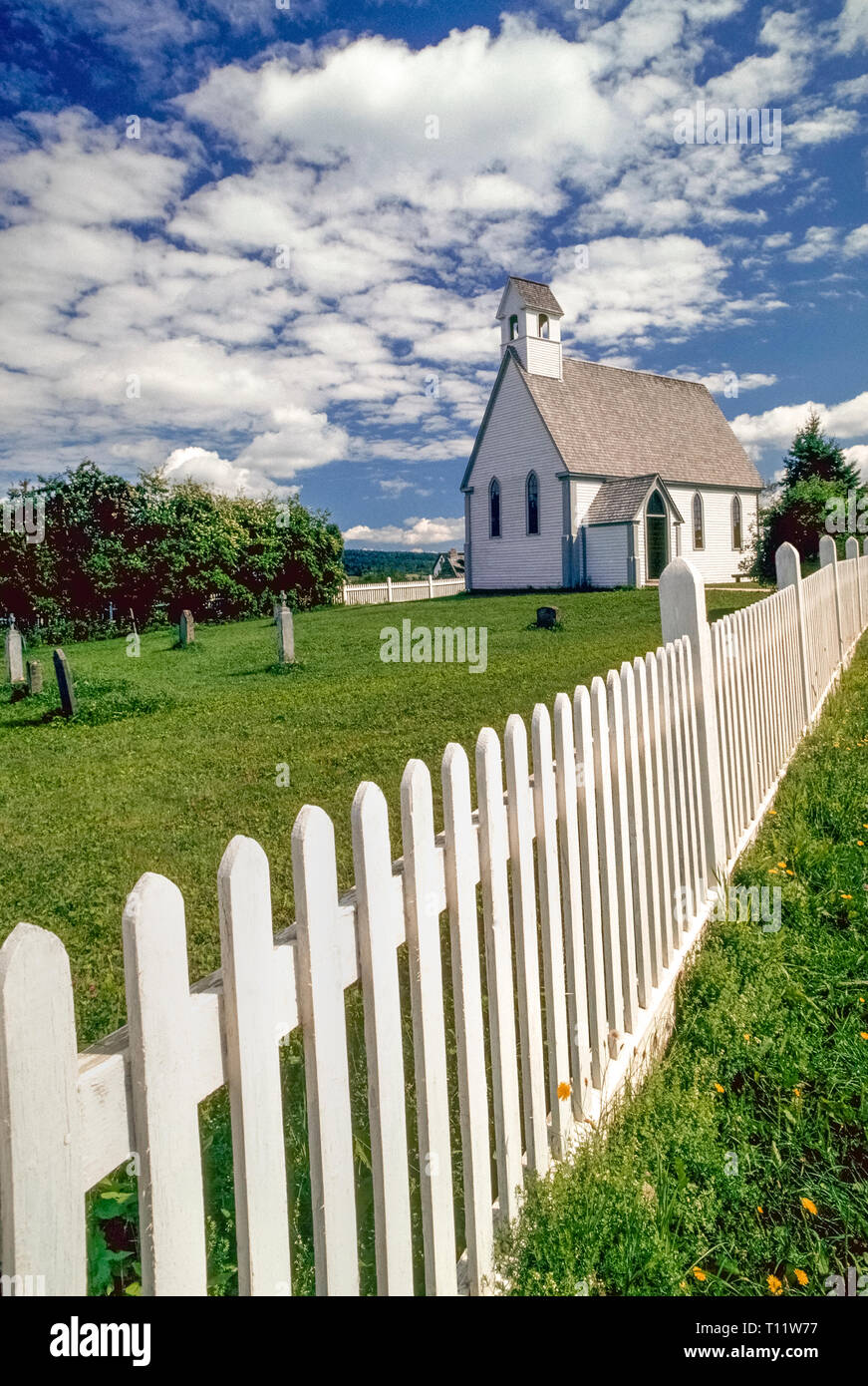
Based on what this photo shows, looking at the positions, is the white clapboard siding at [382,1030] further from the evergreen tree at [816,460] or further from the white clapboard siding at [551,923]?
the evergreen tree at [816,460]

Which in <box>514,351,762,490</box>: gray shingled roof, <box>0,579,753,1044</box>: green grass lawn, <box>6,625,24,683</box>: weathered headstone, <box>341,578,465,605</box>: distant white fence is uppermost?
<box>514,351,762,490</box>: gray shingled roof

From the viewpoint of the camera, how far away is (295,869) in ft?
4.71

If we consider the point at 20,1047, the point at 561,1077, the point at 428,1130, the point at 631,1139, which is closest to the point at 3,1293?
the point at 20,1047

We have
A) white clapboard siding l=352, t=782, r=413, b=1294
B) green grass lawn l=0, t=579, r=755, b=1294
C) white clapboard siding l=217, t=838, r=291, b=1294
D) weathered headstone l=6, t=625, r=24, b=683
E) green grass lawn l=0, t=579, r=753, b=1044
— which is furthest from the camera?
weathered headstone l=6, t=625, r=24, b=683

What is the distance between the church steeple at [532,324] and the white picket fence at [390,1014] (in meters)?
32.8

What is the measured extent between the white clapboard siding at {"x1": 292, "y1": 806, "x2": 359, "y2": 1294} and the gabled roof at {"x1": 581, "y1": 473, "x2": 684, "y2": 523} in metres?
30.7

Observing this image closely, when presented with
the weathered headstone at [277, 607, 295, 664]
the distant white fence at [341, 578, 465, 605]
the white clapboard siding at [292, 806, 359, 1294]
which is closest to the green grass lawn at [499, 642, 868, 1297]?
the white clapboard siding at [292, 806, 359, 1294]

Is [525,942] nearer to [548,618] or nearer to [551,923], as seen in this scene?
[551,923]

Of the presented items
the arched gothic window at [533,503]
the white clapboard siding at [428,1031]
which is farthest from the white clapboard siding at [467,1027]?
the arched gothic window at [533,503]

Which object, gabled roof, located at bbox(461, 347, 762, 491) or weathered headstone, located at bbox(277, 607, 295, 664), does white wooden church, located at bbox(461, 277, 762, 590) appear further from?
weathered headstone, located at bbox(277, 607, 295, 664)

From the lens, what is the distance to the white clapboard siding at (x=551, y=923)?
242 cm

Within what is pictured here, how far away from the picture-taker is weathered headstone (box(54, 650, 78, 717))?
12.1 meters

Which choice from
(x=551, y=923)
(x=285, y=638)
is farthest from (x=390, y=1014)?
(x=285, y=638)
